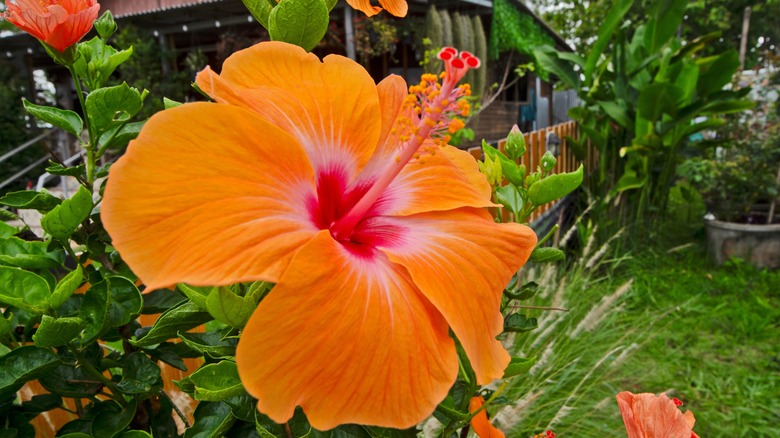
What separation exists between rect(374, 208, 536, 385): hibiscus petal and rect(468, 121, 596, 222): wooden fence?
2989mm

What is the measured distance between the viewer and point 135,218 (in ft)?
1.22

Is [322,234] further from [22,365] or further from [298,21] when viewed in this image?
[22,365]

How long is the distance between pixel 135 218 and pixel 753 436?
11.1 feet

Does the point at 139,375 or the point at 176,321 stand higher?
the point at 176,321

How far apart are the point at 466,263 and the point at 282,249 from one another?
0.17m

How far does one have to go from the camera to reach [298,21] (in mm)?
537

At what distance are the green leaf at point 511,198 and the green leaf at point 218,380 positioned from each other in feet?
1.32

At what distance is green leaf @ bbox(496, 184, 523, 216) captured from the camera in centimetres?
73

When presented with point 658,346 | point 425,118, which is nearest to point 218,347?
point 425,118

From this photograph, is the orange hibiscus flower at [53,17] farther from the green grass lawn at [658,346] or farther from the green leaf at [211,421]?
the green grass lawn at [658,346]

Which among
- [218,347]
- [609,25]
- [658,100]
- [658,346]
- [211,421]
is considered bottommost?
[658,346]

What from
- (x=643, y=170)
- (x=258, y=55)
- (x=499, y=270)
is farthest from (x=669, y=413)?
(x=643, y=170)

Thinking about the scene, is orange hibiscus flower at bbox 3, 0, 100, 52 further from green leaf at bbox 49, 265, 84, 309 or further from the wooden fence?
A: the wooden fence

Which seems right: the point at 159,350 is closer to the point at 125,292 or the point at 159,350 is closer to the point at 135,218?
the point at 125,292
